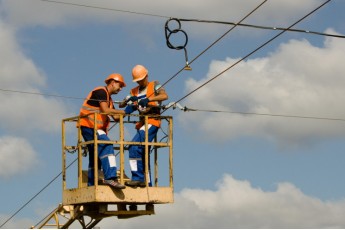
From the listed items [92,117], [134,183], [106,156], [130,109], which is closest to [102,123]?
[92,117]

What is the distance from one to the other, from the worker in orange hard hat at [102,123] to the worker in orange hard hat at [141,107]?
0.38 metres

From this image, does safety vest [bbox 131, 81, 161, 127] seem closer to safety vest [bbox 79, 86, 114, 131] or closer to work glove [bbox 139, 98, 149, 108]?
work glove [bbox 139, 98, 149, 108]

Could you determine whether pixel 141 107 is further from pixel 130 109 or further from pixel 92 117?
pixel 92 117

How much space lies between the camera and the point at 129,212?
56.4 feet

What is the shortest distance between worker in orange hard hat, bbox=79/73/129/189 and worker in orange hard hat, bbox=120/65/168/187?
0.38m

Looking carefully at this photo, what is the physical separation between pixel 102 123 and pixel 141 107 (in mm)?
844

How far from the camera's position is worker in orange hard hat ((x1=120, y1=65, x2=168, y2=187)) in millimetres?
16766

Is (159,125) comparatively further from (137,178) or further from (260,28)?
(260,28)

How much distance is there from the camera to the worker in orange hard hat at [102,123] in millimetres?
16438

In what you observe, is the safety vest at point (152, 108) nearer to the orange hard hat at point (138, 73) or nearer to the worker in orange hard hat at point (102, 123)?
the orange hard hat at point (138, 73)

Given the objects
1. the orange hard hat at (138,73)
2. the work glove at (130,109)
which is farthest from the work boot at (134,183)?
the orange hard hat at (138,73)

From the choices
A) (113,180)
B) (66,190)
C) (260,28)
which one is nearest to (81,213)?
(66,190)

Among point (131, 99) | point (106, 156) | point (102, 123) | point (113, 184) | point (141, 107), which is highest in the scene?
point (131, 99)

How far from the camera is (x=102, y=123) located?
16.6 m
